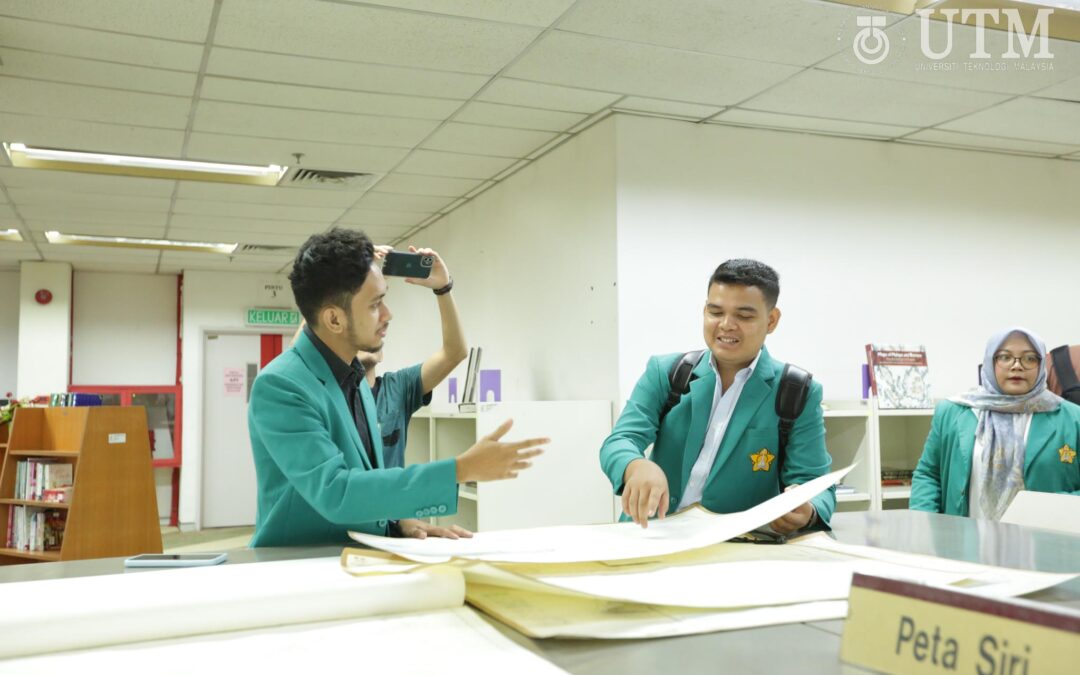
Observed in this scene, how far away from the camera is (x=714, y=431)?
211 cm

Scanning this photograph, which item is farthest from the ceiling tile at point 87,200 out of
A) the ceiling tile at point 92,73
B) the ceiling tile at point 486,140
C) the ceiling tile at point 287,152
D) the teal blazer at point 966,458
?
the teal blazer at point 966,458

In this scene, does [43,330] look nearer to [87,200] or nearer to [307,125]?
[87,200]

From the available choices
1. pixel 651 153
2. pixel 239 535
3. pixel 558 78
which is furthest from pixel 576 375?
pixel 239 535

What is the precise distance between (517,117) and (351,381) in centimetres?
271

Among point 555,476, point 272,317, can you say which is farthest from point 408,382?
point 272,317

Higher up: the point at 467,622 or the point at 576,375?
the point at 576,375

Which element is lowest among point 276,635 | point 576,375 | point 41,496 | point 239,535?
point 239,535

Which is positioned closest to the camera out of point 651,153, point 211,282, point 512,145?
point 651,153

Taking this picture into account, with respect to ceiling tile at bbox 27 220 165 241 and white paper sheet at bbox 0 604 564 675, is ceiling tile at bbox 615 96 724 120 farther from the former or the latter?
ceiling tile at bbox 27 220 165 241

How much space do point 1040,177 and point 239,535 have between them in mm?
7554

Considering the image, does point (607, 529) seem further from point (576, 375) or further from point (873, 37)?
point (576, 375)

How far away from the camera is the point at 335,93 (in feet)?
12.7

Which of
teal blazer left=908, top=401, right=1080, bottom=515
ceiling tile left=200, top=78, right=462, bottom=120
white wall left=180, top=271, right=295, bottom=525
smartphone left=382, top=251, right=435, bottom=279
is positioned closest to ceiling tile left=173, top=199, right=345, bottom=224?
ceiling tile left=200, top=78, right=462, bottom=120

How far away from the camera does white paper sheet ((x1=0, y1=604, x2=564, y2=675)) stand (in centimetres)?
74
